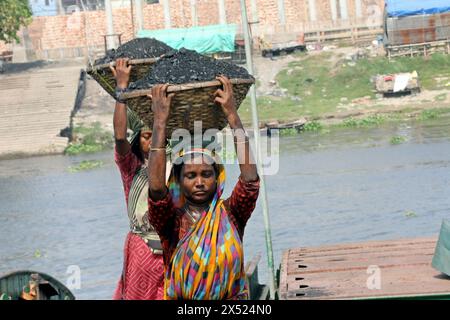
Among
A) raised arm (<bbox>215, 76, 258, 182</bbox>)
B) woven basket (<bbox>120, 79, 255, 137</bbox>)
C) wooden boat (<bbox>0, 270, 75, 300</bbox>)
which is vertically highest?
woven basket (<bbox>120, 79, 255, 137</bbox>)

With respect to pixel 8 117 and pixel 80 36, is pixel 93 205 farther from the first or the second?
pixel 80 36

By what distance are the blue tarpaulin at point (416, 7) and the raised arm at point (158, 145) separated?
28564 millimetres

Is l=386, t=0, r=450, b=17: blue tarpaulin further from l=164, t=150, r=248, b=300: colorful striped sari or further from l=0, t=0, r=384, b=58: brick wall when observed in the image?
l=164, t=150, r=248, b=300: colorful striped sari

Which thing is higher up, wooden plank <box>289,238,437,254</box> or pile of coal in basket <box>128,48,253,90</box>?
pile of coal in basket <box>128,48,253,90</box>

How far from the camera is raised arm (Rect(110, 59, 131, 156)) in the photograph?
544 cm

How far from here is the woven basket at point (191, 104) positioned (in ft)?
14.2

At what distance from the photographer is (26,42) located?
4381 centimetres

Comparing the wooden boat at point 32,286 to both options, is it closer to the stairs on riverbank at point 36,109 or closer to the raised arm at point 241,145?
the raised arm at point 241,145

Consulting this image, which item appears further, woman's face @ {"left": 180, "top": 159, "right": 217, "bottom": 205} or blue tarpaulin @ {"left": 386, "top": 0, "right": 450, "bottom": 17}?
blue tarpaulin @ {"left": 386, "top": 0, "right": 450, "bottom": 17}

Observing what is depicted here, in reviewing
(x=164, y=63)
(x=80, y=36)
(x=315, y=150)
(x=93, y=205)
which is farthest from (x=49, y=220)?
(x=80, y=36)

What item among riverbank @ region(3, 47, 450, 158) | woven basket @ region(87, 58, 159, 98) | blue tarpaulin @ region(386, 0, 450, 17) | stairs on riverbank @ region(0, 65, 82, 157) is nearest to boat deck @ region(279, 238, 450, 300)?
woven basket @ region(87, 58, 159, 98)

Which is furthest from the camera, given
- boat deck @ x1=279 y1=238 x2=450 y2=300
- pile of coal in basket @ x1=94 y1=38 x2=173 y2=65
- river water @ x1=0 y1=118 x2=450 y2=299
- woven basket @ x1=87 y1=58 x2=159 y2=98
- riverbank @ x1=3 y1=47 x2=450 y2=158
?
riverbank @ x1=3 y1=47 x2=450 y2=158

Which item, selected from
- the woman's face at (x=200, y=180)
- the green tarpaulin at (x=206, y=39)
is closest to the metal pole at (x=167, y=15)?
the green tarpaulin at (x=206, y=39)

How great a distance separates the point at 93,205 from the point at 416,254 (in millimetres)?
12524
